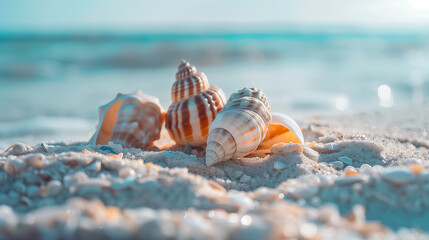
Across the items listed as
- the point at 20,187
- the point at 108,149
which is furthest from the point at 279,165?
the point at 20,187

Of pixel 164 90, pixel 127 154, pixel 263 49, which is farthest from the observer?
pixel 263 49

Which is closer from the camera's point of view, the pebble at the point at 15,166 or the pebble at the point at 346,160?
the pebble at the point at 15,166

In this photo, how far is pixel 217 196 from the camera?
1.53m

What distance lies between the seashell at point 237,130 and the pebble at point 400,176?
90 cm

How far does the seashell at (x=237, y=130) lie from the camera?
7.41 ft

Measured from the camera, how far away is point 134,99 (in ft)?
10.2

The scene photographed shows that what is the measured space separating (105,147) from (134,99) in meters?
0.65

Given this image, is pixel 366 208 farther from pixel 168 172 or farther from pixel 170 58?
pixel 170 58

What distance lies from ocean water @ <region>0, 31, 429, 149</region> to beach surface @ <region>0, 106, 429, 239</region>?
2213 mm

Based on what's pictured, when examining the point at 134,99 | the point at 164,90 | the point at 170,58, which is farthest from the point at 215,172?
the point at 170,58

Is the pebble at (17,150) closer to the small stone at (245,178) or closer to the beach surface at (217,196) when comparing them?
the beach surface at (217,196)

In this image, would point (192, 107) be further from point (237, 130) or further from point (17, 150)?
point (17, 150)

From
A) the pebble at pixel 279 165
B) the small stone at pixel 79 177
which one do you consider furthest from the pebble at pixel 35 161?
the pebble at pixel 279 165

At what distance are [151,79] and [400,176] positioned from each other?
8.46m
